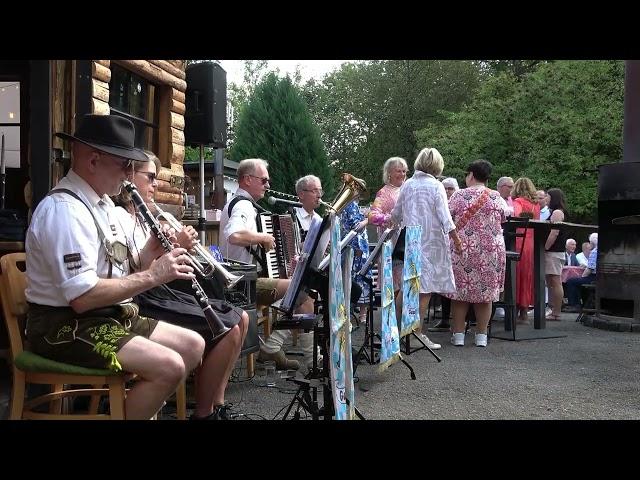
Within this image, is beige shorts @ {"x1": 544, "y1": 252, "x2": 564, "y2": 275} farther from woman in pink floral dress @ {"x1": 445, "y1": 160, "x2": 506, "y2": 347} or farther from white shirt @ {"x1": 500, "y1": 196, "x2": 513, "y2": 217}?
woman in pink floral dress @ {"x1": 445, "y1": 160, "x2": 506, "y2": 347}

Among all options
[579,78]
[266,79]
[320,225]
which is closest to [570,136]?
[579,78]

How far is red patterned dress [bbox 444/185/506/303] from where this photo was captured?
7.03m

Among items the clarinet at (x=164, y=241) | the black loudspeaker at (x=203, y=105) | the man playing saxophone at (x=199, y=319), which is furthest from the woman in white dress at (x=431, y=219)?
the clarinet at (x=164, y=241)

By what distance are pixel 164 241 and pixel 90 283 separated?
0.58 meters

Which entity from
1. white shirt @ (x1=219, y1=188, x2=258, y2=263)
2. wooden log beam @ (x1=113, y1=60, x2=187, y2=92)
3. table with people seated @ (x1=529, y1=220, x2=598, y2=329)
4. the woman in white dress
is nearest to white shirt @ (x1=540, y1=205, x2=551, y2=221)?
table with people seated @ (x1=529, y1=220, x2=598, y2=329)

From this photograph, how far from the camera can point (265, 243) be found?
532cm

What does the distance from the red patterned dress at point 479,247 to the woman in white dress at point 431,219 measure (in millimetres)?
247

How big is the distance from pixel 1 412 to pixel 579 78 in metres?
22.1

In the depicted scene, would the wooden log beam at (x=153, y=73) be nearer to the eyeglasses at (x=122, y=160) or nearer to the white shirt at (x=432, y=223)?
the white shirt at (x=432, y=223)

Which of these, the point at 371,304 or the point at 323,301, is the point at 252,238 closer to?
the point at 371,304

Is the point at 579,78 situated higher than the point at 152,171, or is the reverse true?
the point at 579,78

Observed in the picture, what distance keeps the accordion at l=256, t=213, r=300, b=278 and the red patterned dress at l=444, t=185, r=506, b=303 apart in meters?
2.19

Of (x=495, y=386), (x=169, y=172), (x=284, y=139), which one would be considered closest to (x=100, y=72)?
(x=169, y=172)
